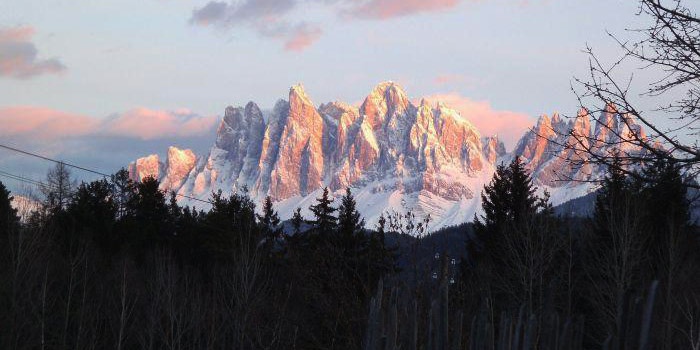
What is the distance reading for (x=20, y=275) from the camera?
2908 cm

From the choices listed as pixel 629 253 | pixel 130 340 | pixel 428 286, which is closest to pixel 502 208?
pixel 629 253

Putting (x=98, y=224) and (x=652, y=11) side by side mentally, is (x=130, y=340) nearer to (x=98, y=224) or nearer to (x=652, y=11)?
(x=98, y=224)

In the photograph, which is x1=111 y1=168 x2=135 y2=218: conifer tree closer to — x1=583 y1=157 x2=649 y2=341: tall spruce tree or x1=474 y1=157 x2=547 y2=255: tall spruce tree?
x1=474 y1=157 x2=547 y2=255: tall spruce tree

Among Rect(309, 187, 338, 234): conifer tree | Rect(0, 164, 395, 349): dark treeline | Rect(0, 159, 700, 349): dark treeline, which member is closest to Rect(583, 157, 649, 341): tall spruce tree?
A: Rect(0, 159, 700, 349): dark treeline

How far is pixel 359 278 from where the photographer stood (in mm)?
20797

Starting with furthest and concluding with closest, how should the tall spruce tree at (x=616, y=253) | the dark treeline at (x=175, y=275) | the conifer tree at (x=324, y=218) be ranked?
the conifer tree at (x=324, y=218) < the tall spruce tree at (x=616, y=253) < the dark treeline at (x=175, y=275)

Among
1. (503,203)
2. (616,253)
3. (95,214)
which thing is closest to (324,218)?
Result: (503,203)

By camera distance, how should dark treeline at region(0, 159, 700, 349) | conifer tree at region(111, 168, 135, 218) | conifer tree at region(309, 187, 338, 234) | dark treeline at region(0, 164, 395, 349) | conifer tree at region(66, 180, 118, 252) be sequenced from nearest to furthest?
dark treeline at region(0, 159, 700, 349) → dark treeline at region(0, 164, 395, 349) → conifer tree at region(309, 187, 338, 234) → conifer tree at region(66, 180, 118, 252) → conifer tree at region(111, 168, 135, 218)

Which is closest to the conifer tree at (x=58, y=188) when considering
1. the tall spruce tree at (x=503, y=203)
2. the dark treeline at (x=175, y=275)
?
the dark treeline at (x=175, y=275)

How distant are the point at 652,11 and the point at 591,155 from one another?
4.52ft

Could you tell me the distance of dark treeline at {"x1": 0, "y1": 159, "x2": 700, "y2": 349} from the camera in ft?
21.7

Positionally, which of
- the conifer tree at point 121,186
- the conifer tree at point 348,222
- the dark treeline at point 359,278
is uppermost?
the conifer tree at point 121,186

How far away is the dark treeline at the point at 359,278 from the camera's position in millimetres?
6621

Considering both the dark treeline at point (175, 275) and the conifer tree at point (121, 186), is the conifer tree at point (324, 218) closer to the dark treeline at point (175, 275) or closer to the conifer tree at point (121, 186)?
the dark treeline at point (175, 275)
